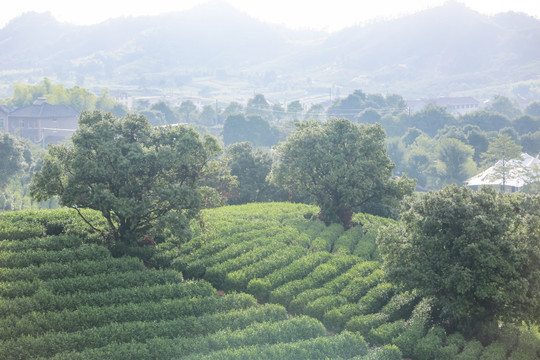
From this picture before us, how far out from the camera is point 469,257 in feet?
62.2

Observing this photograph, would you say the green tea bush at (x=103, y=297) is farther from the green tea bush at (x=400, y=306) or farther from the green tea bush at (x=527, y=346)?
the green tea bush at (x=527, y=346)

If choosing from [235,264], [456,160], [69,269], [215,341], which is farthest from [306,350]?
[456,160]

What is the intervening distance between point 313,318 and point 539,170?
184 feet

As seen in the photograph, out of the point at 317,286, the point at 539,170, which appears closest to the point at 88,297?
the point at 317,286

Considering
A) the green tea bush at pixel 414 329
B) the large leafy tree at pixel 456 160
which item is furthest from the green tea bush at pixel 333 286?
the large leafy tree at pixel 456 160

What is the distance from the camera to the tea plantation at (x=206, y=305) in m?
16.0

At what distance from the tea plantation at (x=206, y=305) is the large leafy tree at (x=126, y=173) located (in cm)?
172

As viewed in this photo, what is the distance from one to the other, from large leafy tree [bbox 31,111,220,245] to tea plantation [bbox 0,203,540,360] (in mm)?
1722

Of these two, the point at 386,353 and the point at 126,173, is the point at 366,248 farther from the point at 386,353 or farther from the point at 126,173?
the point at 126,173

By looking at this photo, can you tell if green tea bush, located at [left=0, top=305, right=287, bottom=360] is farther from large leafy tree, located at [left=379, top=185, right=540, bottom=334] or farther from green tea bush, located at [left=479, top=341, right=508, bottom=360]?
green tea bush, located at [left=479, top=341, right=508, bottom=360]

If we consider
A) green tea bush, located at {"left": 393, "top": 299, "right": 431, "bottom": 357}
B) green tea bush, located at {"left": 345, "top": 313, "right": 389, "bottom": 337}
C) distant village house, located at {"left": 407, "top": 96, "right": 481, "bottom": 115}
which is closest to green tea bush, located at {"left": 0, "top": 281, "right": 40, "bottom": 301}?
green tea bush, located at {"left": 345, "top": 313, "right": 389, "bottom": 337}

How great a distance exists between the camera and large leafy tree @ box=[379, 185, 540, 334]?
1847 cm

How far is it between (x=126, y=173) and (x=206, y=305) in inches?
297

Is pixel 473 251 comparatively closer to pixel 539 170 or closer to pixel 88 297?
pixel 88 297
